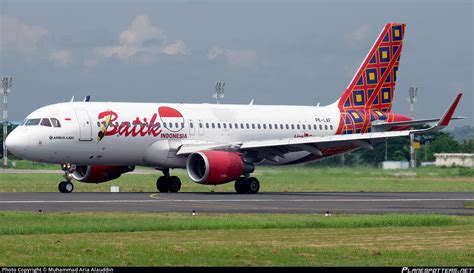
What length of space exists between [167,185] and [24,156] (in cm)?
832

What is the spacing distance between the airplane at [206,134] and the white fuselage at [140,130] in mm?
48

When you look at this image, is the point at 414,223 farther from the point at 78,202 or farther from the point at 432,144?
the point at 432,144

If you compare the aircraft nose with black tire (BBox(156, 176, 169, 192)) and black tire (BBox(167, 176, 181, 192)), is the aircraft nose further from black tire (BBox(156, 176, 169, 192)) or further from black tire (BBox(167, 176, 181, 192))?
black tire (BBox(167, 176, 181, 192))

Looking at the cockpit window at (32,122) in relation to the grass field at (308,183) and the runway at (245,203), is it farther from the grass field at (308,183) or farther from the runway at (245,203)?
the grass field at (308,183)

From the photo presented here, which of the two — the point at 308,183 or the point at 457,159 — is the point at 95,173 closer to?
the point at 308,183

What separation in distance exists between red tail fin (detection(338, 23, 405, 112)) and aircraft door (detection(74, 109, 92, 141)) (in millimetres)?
17258

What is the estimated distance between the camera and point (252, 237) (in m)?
27.4

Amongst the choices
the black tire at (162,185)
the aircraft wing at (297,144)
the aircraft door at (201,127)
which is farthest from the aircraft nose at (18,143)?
the aircraft door at (201,127)

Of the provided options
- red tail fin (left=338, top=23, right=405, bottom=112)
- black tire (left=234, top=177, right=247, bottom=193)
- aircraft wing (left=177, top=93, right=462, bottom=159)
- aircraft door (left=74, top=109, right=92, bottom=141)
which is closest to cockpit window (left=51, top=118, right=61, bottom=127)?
aircraft door (left=74, top=109, right=92, bottom=141)

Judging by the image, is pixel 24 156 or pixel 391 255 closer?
pixel 391 255

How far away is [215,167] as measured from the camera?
51469mm

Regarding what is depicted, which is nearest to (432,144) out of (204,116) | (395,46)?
(395,46)

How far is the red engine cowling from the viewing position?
5600cm

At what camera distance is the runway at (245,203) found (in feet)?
126
